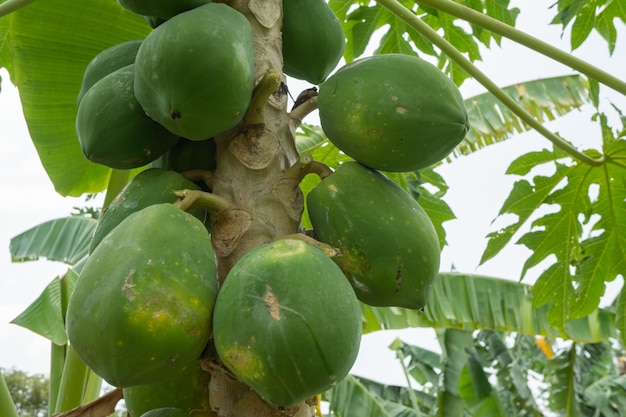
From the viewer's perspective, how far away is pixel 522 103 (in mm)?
6707

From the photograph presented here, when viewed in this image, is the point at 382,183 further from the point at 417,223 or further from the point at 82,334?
the point at 82,334

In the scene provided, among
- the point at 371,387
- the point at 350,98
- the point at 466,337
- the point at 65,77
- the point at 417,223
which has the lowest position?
the point at 371,387

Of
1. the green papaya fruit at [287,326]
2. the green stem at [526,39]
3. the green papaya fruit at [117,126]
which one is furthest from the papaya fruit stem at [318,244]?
the green stem at [526,39]

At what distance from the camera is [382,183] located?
134cm

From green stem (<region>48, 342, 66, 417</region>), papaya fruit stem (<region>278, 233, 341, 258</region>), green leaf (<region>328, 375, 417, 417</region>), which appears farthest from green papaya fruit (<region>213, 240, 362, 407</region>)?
green leaf (<region>328, 375, 417, 417</region>)

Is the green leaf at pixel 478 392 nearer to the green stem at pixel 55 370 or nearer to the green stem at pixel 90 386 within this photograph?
the green stem at pixel 55 370

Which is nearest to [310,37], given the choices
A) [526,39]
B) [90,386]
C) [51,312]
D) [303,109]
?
[303,109]

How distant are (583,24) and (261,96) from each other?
5.46 ft

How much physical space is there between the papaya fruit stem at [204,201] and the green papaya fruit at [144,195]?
4 cm

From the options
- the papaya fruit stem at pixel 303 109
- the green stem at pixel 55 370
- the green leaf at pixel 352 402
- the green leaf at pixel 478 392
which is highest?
the papaya fruit stem at pixel 303 109

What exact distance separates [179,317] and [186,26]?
505 millimetres

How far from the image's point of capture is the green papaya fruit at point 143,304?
40.4 inches

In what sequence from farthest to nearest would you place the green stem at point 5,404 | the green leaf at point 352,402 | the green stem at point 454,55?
the green leaf at point 352,402 → the green stem at point 5,404 → the green stem at point 454,55

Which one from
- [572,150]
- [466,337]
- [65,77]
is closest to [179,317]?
[572,150]
